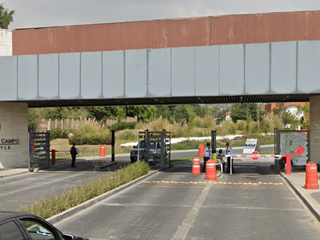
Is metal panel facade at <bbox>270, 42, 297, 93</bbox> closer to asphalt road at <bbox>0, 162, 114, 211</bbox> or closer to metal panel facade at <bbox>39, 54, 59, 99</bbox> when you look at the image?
asphalt road at <bbox>0, 162, 114, 211</bbox>

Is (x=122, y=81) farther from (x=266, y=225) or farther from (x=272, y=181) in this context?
(x=266, y=225)

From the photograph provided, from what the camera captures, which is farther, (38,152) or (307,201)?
(38,152)

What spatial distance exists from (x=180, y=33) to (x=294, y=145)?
9.34 metres

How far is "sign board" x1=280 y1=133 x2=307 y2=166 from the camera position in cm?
2520

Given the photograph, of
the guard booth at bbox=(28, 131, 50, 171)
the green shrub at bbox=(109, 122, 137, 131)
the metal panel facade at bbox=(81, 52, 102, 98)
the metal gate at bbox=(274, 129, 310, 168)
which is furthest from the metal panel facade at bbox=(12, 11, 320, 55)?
the green shrub at bbox=(109, 122, 137, 131)

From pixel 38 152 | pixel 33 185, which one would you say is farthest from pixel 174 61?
pixel 38 152

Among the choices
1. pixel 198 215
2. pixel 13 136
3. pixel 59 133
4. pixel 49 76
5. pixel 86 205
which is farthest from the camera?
pixel 59 133

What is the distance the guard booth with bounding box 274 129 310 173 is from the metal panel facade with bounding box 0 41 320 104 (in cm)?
457

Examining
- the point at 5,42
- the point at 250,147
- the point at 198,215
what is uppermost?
the point at 5,42

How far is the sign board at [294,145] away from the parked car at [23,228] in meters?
21.2

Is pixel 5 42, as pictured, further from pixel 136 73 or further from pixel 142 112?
pixel 142 112

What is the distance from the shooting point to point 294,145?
25.3 m

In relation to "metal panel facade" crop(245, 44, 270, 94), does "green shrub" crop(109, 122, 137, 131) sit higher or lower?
lower

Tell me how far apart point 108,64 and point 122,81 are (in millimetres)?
1230
